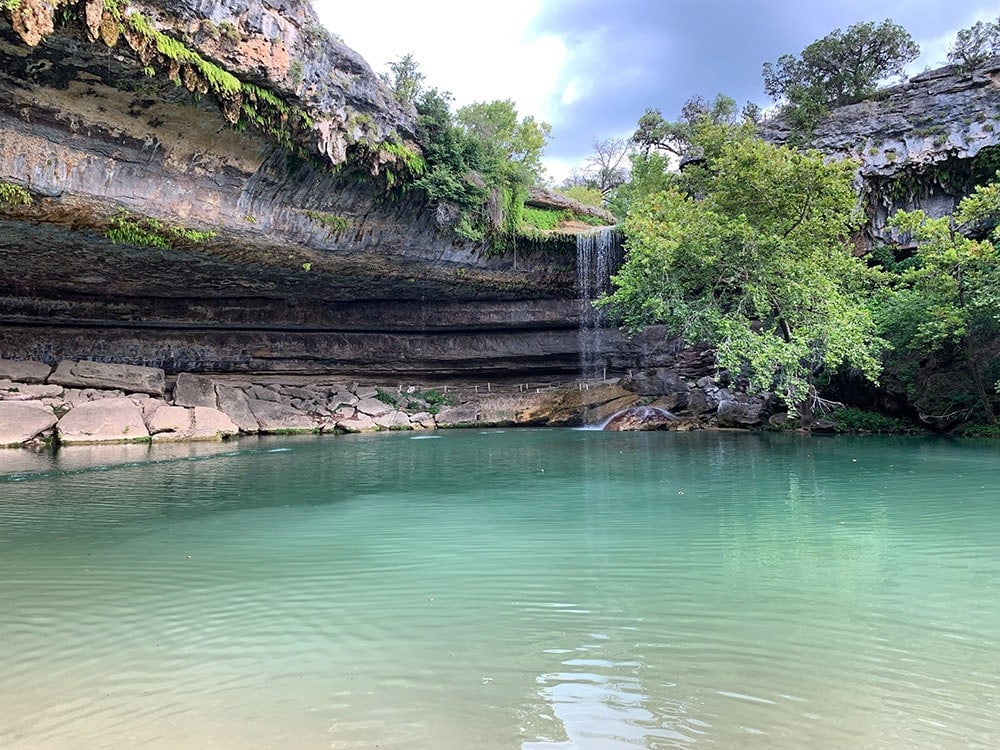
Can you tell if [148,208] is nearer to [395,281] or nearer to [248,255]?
[248,255]

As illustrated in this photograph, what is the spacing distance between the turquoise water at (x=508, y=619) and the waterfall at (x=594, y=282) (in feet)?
44.7

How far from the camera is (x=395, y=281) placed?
20.5m

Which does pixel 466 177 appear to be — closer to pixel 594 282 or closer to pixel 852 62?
pixel 594 282

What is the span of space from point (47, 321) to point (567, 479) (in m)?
17.8

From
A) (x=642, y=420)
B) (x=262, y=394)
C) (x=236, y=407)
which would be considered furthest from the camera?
(x=262, y=394)

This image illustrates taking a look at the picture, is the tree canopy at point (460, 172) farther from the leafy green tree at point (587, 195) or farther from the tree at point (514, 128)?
the leafy green tree at point (587, 195)

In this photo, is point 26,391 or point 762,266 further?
point 26,391

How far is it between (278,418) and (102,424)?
5.25 metres

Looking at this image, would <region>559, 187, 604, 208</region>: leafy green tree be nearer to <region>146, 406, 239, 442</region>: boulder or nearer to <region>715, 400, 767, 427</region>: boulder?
<region>715, 400, 767, 427</region>: boulder

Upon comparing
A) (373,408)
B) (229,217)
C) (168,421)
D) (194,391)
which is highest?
(229,217)

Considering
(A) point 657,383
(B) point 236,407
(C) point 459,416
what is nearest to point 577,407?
(A) point 657,383

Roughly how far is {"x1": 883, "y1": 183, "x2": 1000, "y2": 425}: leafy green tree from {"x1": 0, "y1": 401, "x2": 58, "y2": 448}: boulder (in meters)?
19.9

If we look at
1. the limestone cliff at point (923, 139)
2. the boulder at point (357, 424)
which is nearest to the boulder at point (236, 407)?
the boulder at point (357, 424)

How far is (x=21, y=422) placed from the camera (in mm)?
15055
